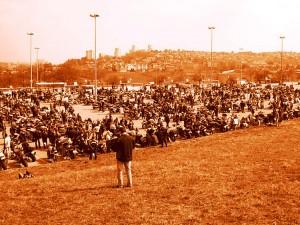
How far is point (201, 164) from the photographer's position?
50.2 feet

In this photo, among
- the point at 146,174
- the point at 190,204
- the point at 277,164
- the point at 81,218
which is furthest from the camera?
the point at 277,164

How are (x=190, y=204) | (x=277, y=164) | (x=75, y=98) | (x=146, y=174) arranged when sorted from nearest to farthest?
1. (x=190, y=204)
2. (x=146, y=174)
3. (x=277, y=164)
4. (x=75, y=98)

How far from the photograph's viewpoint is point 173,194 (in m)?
10.7

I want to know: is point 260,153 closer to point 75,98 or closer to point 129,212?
point 129,212

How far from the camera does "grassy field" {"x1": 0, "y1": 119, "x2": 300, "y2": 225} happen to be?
8.87 meters

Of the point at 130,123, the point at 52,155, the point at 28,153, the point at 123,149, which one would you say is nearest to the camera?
the point at 123,149

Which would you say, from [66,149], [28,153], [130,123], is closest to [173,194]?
[66,149]

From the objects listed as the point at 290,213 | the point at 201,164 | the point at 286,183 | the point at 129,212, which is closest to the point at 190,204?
the point at 129,212


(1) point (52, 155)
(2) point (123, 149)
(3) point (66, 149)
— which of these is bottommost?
(1) point (52, 155)

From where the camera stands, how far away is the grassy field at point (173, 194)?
29.1 feet

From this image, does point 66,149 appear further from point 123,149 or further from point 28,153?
point 123,149

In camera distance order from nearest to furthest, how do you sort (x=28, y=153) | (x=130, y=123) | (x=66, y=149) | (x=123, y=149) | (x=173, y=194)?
(x=173, y=194) < (x=123, y=149) < (x=28, y=153) < (x=66, y=149) < (x=130, y=123)

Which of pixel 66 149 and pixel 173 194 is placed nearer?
pixel 173 194

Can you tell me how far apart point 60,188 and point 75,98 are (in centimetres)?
4454
